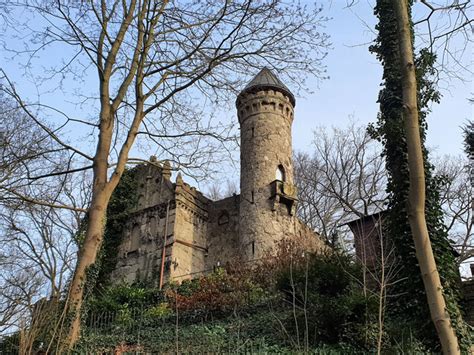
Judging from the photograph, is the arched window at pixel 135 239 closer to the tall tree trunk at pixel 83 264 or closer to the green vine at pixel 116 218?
the green vine at pixel 116 218

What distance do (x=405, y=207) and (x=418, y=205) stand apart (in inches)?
205

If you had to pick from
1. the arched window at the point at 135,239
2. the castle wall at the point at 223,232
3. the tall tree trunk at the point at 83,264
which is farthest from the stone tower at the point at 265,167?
the tall tree trunk at the point at 83,264

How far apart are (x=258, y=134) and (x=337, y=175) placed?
5.75 meters

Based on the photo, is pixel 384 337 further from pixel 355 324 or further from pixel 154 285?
pixel 154 285

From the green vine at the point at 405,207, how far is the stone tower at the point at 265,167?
10.4 m

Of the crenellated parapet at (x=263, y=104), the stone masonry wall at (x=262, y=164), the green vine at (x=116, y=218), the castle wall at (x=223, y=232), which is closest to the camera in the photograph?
the stone masonry wall at (x=262, y=164)

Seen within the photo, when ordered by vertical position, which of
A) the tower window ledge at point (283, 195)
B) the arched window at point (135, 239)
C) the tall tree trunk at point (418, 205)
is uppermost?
the tower window ledge at point (283, 195)

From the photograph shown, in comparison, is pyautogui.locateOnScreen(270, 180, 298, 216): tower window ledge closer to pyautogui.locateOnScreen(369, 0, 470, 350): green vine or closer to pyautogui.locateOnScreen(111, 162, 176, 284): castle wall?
pyautogui.locateOnScreen(111, 162, 176, 284): castle wall

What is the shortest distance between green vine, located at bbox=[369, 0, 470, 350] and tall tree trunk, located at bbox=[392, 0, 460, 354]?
2.09 metres

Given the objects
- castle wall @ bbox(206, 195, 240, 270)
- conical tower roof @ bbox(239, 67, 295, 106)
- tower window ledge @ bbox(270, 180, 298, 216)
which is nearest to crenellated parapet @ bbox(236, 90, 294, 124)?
conical tower roof @ bbox(239, 67, 295, 106)

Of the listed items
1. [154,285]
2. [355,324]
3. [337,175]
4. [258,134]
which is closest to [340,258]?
[355,324]

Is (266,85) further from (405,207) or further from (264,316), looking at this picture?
(405,207)

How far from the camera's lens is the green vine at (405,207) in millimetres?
9188

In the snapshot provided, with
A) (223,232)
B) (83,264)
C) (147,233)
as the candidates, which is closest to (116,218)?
(147,233)
